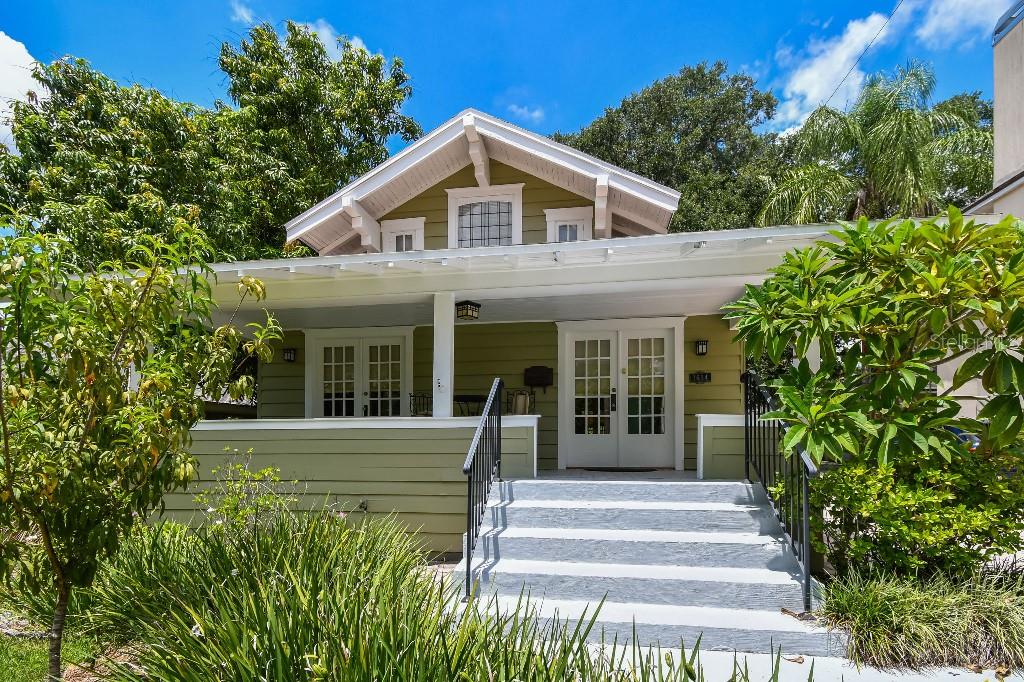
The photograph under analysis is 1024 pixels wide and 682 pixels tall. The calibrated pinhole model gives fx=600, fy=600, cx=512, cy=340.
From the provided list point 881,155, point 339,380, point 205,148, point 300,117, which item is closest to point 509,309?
point 339,380

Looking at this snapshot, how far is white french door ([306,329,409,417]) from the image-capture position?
909cm

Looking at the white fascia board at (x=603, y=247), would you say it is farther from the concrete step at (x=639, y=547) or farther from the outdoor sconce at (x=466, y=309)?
the concrete step at (x=639, y=547)

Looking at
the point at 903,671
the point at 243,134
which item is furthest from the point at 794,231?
the point at 243,134

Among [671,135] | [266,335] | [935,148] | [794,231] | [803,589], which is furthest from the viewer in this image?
[671,135]

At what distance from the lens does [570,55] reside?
2341 centimetres

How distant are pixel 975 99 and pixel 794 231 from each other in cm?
1976

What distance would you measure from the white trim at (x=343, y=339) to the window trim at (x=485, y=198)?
5.27ft

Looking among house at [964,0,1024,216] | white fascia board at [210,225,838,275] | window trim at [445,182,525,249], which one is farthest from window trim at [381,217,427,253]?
house at [964,0,1024,216]

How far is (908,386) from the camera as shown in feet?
13.2

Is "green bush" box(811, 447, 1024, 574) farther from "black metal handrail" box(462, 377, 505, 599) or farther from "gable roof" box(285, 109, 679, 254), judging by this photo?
"gable roof" box(285, 109, 679, 254)

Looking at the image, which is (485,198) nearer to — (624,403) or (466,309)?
(466,309)

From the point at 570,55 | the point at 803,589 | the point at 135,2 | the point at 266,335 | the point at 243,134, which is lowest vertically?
the point at 803,589

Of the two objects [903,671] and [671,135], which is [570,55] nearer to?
[671,135]

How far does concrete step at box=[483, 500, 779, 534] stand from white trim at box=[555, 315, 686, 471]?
283 centimetres
